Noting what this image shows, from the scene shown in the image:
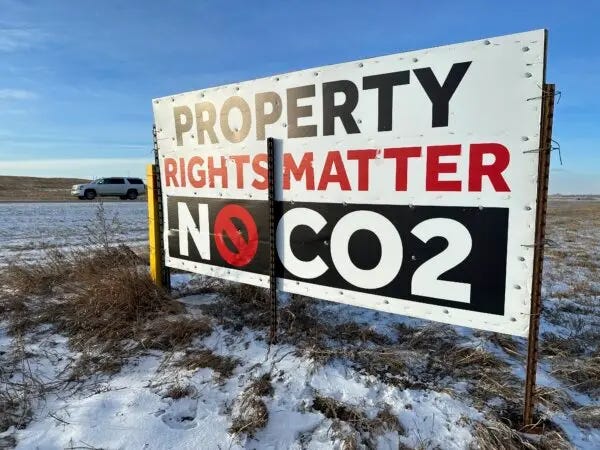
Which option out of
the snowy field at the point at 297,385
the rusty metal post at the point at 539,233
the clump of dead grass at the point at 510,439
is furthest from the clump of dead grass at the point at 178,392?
the rusty metal post at the point at 539,233

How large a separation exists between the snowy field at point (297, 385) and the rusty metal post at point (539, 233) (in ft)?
0.66

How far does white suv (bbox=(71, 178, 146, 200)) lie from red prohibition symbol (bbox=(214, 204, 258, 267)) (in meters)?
28.6

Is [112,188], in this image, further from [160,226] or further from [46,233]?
[160,226]

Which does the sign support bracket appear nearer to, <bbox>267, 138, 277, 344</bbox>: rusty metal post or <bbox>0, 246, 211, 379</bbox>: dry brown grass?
<bbox>0, 246, 211, 379</bbox>: dry brown grass

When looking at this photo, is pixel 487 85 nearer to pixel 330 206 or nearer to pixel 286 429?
pixel 330 206

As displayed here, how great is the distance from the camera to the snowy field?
232 centimetres

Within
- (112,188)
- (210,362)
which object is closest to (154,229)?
(210,362)

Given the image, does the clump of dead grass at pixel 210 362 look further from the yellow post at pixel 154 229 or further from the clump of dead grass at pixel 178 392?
the yellow post at pixel 154 229

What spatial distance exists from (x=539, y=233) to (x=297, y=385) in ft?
6.31

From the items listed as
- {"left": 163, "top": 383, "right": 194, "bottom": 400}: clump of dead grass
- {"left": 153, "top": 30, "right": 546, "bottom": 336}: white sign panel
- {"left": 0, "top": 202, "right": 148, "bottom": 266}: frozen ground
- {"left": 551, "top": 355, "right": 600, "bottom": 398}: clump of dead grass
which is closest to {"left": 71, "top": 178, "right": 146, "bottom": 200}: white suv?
{"left": 0, "top": 202, "right": 148, "bottom": 266}: frozen ground

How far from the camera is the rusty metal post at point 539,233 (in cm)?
223

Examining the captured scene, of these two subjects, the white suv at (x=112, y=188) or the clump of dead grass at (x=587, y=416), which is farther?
the white suv at (x=112, y=188)

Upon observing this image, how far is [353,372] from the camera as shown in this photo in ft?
9.74

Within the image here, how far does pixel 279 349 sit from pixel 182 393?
909 mm
